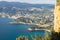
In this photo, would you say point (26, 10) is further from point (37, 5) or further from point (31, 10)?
point (37, 5)

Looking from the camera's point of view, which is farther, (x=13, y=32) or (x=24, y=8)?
(x=24, y=8)

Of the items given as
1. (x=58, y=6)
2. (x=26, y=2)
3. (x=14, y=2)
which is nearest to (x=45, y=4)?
(x=26, y=2)

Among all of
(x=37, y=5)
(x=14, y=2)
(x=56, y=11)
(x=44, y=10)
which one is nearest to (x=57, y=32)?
(x=56, y=11)

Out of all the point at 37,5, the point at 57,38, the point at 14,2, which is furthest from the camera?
the point at 14,2

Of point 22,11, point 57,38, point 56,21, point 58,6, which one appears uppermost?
point 58,6

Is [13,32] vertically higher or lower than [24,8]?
higher

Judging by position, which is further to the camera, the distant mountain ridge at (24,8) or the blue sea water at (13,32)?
the distant mountain ridge at (24,8)

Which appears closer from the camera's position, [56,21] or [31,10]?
[56,21]

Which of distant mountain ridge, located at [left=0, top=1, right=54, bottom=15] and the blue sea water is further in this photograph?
distant mountain ridge, located at [left=0, top=1, right=54, bottom=15]

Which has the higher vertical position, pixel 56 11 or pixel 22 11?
pixel 56 11

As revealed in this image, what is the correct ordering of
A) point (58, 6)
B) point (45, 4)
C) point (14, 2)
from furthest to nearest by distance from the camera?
point (14, 2)
point (45, 4)
point (58, 6)
